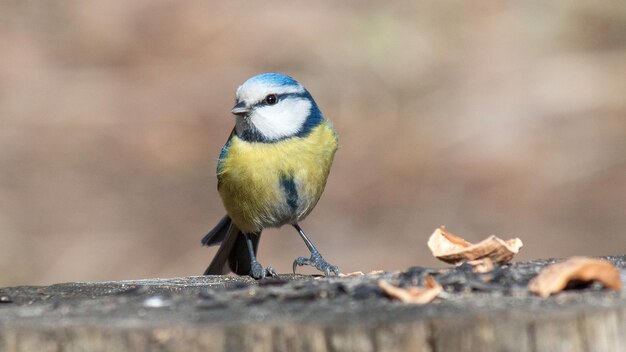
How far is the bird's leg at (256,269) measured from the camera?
476cm

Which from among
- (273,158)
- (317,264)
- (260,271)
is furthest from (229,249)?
(273,158)

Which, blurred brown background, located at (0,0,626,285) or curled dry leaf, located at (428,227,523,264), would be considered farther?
blurred brown background, located at (0,0,626,285)

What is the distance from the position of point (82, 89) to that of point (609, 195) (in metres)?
4.28

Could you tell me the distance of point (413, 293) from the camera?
9.39 ft

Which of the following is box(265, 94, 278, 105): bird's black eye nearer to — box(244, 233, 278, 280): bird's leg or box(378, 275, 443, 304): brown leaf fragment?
box(244, 233, 278, 280): bird's leg

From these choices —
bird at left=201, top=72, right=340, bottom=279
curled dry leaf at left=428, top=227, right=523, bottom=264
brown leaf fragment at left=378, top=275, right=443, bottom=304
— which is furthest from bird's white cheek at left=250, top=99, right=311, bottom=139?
brown leaf fragment at left=378, top=275, right=443, bottom=304

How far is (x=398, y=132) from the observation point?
28.1ft

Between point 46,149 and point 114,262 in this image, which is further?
point 46,149

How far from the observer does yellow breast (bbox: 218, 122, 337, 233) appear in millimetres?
4941

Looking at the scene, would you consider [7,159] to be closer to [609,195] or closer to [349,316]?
[609,195]

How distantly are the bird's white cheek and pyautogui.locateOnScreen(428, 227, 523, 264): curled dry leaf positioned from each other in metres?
1.27

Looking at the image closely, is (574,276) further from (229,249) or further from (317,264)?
(229,249)

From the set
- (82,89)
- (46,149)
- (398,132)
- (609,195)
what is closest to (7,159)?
(46,149)

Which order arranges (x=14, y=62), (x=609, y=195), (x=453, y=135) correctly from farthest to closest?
(x=14, y=62) < (x=453, y=135) < (x=609, y=195)
